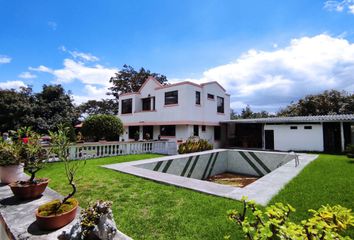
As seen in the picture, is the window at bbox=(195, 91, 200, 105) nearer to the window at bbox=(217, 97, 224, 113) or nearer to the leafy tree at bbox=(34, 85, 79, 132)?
the window at bbox=(217, 97, 224, 113)


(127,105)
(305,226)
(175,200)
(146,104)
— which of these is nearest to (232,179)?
(175,200)

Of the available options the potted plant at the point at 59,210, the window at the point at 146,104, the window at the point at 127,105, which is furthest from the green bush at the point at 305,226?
the window at the point at 127,105

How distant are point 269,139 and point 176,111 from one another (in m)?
10.1

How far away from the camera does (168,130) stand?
20.3 metres

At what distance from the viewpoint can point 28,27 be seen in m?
10.5

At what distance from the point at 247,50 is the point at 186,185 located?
32.7 ft

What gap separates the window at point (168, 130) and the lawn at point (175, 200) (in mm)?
12010

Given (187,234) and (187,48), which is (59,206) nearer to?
(187,234)

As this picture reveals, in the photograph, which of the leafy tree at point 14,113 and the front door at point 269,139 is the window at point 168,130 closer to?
the front door at point 269,139

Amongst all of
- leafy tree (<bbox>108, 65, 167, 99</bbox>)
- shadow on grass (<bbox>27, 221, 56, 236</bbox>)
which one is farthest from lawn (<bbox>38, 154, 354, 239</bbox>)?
leafy tree (<bbox>108, 65, 167, 99</bbox>)

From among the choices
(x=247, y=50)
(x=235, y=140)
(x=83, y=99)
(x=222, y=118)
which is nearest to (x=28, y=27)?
(x=247, y=50)

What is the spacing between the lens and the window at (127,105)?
24.2m

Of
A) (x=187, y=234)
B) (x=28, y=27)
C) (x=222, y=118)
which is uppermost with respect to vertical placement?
(x=28, y=27)

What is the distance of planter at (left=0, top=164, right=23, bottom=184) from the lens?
5.55m
